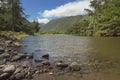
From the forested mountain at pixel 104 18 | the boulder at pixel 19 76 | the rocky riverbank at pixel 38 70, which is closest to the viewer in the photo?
the boulder at pixel 19 76

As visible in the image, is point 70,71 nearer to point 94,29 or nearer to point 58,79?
point 58,79

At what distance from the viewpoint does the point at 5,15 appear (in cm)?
8138

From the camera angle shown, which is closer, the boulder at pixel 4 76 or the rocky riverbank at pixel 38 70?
the boulder at pixel 4 76

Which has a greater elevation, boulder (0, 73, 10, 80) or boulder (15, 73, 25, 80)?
boulder (0, 73, 10, 80)

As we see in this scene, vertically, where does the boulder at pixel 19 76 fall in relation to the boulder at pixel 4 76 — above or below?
below

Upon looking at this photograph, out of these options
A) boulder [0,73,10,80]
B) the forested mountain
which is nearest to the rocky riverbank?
boulder [0,73,10,80]

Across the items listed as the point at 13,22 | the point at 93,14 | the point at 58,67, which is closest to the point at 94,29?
the point at 93,14

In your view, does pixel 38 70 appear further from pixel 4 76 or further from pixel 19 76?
pixel 4 76

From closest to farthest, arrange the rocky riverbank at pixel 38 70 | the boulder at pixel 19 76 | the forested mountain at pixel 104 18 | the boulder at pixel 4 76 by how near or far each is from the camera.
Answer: the boulder at pixel 4 76 < the boulder at pixel 19 76 < the rocky riverbank at pixel 38 70 < the forested mountain at pixel 104 18

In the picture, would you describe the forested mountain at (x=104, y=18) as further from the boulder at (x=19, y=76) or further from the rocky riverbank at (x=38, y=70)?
the boulder at (x=19, y=76)

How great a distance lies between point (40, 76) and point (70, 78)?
7.14ft

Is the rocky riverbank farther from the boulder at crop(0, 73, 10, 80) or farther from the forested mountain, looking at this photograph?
the forested mountain

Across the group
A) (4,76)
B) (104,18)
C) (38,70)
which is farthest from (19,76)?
(104,18)

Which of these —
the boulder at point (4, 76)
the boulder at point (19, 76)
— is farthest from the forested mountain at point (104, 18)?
the boulder at point (4, 76)
